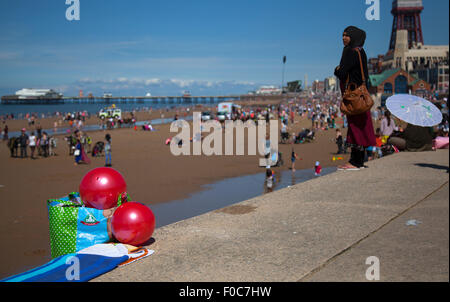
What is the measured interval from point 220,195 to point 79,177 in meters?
6.45

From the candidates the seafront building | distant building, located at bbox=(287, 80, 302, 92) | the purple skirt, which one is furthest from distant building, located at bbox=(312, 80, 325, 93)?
the purple skirt

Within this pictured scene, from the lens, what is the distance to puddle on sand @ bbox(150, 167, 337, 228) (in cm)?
1062

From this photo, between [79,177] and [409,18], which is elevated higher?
[409,18]

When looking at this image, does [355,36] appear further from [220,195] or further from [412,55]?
[412,55]

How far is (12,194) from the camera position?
513 inches

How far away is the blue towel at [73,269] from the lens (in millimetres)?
3375

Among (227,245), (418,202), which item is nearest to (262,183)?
(418,202)

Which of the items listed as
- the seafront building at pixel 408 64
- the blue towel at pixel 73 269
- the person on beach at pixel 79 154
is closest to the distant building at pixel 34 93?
the seafront building at pixel 408 64

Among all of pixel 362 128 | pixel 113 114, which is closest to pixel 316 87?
pixel 113 114

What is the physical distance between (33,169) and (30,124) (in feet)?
113

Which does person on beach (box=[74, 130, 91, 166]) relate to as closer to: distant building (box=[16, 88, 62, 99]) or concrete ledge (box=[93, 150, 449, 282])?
concrete ledge (box=[93, 150, 449, 282])

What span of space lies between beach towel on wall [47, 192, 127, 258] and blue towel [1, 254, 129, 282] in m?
0.36

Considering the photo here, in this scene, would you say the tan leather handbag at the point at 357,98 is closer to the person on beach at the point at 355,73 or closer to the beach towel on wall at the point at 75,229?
the person on beach at the point at 355,73

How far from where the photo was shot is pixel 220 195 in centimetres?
1284
